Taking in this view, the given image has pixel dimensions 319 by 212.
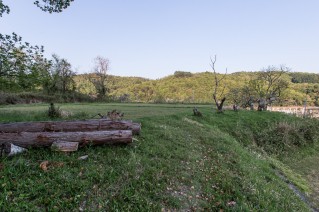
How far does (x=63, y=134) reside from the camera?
17.9ft

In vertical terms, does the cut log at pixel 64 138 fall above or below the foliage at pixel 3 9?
below

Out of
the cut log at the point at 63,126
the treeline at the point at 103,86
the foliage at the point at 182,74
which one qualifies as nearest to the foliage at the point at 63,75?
the treeline at the point at 103,86

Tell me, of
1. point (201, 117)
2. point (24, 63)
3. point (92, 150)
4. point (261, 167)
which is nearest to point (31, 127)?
point (92, 150)

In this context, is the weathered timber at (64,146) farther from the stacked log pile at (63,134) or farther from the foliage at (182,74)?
the foliage at (182,74)

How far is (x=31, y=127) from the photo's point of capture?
5.93 m

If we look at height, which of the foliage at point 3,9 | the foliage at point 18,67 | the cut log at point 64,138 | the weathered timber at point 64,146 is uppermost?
the foliage at point 3,9

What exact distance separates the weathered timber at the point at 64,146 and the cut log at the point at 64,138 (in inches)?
6.0

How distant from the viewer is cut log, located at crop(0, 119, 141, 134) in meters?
5.87

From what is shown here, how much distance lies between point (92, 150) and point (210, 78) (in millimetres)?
53298

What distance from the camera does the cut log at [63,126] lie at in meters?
5.87

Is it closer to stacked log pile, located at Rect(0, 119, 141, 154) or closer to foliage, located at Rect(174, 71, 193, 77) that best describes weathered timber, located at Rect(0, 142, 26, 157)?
stacked log pile, located at Rect(0, 119, 141, 154)

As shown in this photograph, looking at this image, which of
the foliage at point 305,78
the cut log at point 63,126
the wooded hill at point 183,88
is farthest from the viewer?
the foliage at point 305,78

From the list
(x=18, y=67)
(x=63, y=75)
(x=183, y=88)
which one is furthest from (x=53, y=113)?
(x=183, y=88)

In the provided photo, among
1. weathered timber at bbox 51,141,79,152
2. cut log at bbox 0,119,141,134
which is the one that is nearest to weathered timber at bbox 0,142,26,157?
weathered timber at bbox 51,141,79,152
